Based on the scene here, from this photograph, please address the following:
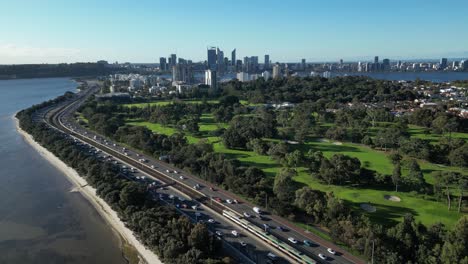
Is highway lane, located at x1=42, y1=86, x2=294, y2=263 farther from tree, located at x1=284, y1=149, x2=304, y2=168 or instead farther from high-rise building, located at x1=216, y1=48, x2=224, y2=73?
high-rise building, located at x1=216, y1=48, x2=224, y2=73

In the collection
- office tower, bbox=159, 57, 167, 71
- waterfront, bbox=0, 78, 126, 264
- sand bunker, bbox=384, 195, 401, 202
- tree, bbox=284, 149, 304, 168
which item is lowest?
waterfront, bbox=0, 78, 126, 264

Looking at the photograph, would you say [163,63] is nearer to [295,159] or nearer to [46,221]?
[295,159]

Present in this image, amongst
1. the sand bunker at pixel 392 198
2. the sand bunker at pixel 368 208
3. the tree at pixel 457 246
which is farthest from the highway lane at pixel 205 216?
the sand bunker at pixel 392 198

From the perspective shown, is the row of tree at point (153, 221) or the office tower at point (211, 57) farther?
the office tower at point (211, 57)

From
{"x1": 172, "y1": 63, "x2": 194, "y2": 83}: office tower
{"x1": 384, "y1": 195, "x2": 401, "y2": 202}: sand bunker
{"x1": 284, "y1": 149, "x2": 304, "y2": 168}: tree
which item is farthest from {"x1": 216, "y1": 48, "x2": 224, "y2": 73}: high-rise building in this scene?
{"x1": 384, "y1": 195, "x2": 401, "y2": 202}: sand bunker

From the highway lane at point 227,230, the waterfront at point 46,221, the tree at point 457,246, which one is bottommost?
the waterfront at point 46,221

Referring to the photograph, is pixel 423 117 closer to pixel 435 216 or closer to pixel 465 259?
pixel 435 216

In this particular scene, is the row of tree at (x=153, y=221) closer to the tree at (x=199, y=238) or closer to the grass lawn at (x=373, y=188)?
the tree at (x=199, y=238)

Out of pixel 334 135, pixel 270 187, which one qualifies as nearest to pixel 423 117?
pixel 334 135
